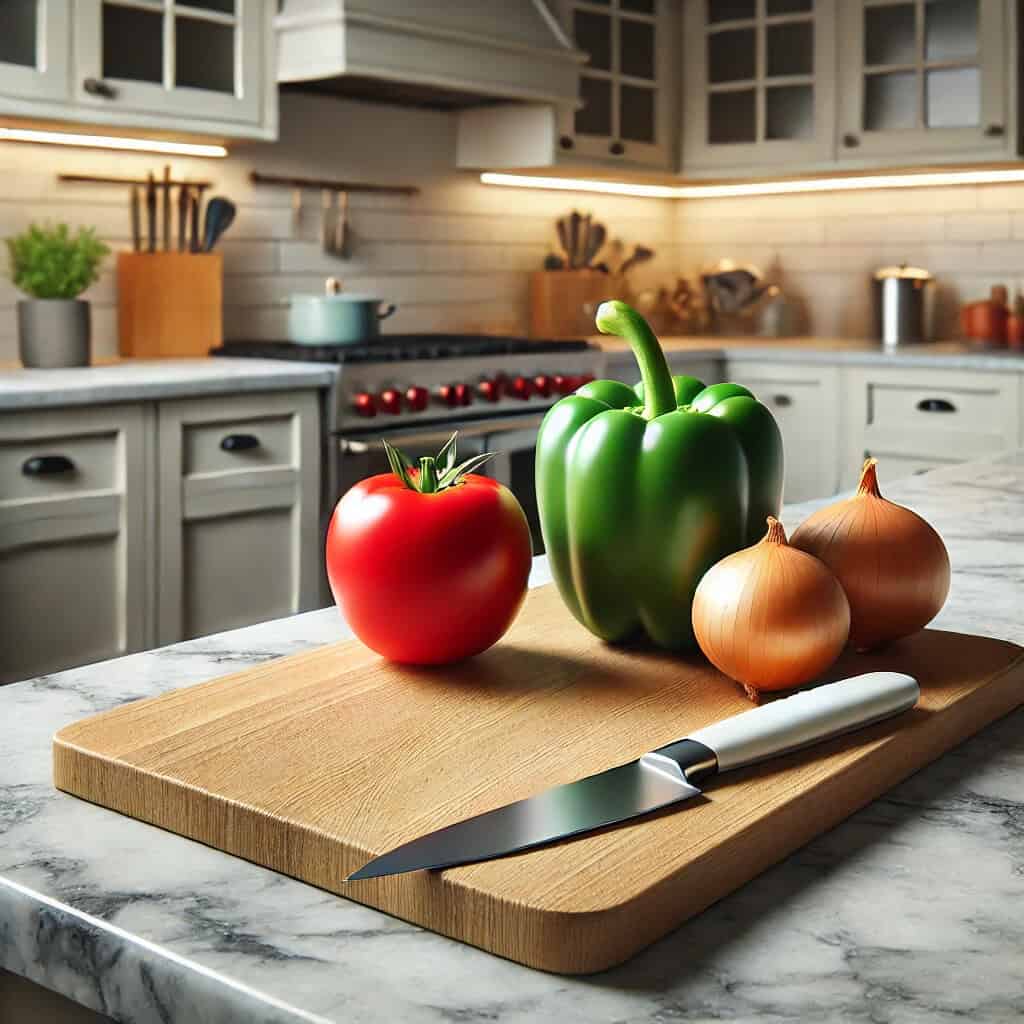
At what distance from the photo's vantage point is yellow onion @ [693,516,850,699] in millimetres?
797

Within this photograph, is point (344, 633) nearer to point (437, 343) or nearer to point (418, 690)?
point (418, 690)

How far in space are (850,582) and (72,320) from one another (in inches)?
106

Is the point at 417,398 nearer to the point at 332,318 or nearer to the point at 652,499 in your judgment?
the point at 332,318

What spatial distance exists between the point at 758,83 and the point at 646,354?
4.18 meters

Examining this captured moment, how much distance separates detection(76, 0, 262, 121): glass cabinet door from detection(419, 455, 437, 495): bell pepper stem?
263 cm

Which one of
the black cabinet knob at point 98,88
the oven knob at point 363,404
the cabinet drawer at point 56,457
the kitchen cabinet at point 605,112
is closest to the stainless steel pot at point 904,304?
the kitchen cabinet at point 605,112

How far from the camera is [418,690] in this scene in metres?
0.85

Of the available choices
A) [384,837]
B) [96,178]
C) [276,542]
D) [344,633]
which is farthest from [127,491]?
[384,837]

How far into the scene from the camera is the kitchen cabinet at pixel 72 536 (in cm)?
279

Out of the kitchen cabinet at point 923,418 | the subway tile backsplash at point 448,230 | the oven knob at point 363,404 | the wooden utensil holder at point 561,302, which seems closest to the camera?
the oven knob at point 363,404

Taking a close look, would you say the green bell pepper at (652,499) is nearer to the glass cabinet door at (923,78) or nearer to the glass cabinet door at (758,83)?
the glass cabinet door at (923,78)

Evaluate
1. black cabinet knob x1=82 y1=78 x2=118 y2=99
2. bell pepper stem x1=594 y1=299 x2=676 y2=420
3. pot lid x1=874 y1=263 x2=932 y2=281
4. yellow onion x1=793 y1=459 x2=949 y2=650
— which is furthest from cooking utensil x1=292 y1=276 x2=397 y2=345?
yellow onion x1=793 y1=459 x2=949 y2=650

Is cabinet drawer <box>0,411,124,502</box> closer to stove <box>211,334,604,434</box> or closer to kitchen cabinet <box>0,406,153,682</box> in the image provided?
kitchen cabinet <box>0,406,153,682</box>

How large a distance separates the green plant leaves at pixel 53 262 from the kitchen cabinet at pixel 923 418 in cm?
231
